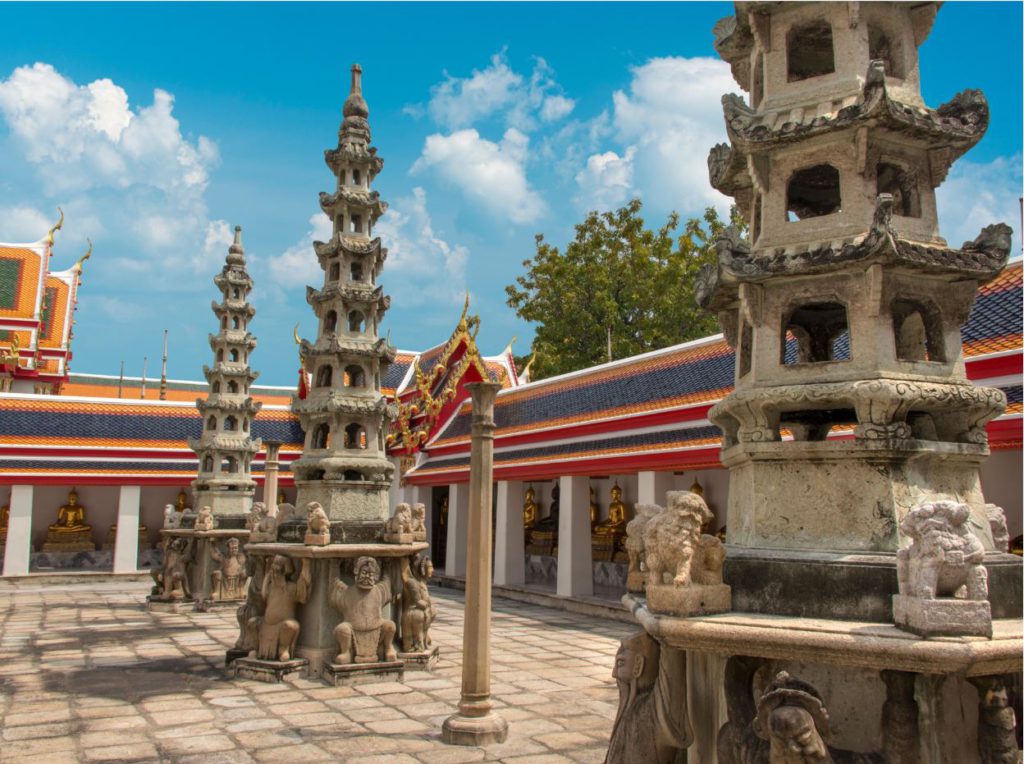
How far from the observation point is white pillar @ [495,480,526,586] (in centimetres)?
2159

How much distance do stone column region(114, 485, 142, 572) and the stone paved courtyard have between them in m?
10.2

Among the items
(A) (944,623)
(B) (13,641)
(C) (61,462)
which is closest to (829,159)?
(A) (944,623)

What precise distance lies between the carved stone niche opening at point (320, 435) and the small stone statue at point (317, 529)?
62.4 inches

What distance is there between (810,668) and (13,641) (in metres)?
14.0

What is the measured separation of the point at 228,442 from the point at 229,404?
928mm

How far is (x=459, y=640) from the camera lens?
1484 cm

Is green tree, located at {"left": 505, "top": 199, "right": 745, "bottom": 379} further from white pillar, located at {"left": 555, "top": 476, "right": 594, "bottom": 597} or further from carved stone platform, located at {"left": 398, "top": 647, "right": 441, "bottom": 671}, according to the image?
carved stone platform, located at {"left": 398, "top": 647, "right": 441, "bottom": 671}

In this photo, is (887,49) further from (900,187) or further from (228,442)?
(228,442)

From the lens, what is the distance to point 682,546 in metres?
5.07

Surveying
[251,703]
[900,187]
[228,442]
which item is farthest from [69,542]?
[900,187]

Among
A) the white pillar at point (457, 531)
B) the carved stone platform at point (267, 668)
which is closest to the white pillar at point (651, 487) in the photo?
the carved stone platform at point (267, 668)

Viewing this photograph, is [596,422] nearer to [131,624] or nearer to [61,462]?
[131,624]

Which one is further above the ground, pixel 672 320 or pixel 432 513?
pixel 672 320

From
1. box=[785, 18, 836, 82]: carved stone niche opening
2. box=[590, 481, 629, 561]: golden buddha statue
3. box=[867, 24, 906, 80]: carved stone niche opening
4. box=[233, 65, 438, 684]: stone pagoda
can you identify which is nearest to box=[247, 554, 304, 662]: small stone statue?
box=[233, 65, 438, 684]: stone pagoda
